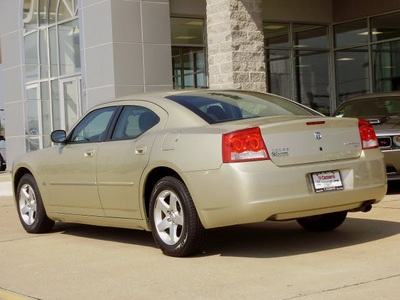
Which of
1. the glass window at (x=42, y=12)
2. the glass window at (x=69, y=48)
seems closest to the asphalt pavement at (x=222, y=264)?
the glass window at (x=69, y=48)

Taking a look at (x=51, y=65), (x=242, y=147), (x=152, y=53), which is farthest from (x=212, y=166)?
(x=51, y=65)

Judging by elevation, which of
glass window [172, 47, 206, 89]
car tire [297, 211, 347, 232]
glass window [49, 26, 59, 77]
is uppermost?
glass window [49, 26, 59, 77]

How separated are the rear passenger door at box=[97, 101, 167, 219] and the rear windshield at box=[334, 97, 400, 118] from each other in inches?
233

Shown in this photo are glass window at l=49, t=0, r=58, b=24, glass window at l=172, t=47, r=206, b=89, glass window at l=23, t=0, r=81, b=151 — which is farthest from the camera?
glass window at l=49, t=0, r=58, b=24

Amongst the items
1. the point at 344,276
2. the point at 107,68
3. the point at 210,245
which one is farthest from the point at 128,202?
the point at 107,68

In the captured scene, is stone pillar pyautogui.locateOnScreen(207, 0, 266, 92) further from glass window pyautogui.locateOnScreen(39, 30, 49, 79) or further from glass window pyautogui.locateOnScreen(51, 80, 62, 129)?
glass window pyautogui.locateOnScreen(39, 30, 49, 79)

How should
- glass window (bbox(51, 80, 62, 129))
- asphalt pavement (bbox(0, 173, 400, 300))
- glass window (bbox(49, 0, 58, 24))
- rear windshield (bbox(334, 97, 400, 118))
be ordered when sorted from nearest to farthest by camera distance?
asphalt pavement (bbox(0, 173, 400, 300)), rear windshield (bbox(334, 97, 400, 118)), glass window (bbox(49, 0, 58, 24)), glass window (bbox(51, 80, 62, 129))

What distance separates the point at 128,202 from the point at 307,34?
16.0 m

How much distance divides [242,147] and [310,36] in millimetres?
16716

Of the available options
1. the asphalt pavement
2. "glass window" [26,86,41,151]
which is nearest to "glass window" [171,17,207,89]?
"glass window" [26,86,41,151]

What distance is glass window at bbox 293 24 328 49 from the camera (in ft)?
72.5

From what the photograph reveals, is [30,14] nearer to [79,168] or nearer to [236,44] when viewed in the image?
[236,44]

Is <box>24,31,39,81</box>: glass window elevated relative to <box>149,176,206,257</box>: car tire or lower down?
elevated

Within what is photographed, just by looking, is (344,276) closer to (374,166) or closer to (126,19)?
(374,166)
